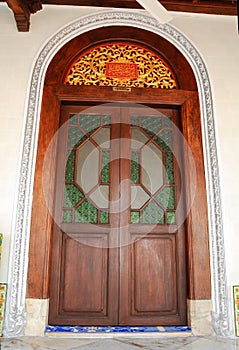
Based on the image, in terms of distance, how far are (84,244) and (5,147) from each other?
112 cm

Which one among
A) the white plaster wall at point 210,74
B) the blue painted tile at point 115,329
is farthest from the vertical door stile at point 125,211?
the white plaster wall at point 210,74

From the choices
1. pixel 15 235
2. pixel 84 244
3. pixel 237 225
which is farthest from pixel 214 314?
pixel 15 235

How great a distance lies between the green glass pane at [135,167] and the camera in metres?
3.01

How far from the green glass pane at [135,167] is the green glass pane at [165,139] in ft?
0.87

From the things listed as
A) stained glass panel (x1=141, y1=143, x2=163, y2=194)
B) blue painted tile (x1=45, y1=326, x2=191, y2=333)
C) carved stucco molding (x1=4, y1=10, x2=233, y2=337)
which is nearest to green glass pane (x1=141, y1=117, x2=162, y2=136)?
stained glass panel (x1=141, y1=143, x2=163, y2=194)

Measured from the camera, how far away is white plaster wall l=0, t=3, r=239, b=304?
2744mm

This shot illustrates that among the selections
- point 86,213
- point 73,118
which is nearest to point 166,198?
point 86,213

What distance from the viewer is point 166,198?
299cm

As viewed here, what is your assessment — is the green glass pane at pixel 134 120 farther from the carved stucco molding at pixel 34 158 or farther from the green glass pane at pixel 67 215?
the green glass pane at pixel 67 215

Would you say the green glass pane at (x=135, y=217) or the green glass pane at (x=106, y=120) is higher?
the green glass pane at (x=106, y=120)

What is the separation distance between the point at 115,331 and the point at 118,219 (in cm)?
91

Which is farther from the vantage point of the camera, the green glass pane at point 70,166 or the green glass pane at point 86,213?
the green glass pane at point 70,166

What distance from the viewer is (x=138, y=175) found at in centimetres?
303

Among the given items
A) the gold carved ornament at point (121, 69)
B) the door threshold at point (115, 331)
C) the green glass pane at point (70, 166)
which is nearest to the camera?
the door threshold at point (115, 331)
